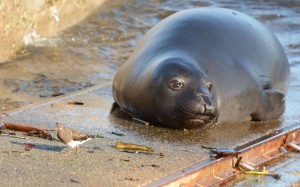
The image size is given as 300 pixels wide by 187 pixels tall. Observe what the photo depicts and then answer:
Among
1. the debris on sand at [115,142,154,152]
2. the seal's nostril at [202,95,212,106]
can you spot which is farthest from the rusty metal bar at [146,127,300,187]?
the seal's nostril at [202,95,212,106]

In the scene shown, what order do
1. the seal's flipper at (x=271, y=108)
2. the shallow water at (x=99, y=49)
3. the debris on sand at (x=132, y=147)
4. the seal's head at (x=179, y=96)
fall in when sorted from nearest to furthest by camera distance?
the debris on sand at (x=132, y=147)
the seal's head at (x=179, y=96)
the seal's flipper at (x=271, y=108)
the shallow water at (x=99, y=49)

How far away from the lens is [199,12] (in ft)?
22.6

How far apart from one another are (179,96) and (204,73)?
34cm

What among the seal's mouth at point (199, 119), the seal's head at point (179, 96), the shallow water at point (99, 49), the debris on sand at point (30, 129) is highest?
the seal's head at point (179, 96)

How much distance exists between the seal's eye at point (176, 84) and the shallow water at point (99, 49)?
100 cm

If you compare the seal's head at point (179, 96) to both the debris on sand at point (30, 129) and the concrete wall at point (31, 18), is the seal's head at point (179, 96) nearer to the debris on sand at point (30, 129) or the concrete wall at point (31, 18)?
the debris on sand at point (30, 129)

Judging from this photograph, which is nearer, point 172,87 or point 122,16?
point 172,87

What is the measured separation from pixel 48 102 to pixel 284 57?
2041 mm

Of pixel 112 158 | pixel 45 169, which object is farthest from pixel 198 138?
pixel 45 169

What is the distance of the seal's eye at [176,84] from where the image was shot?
19.0ft

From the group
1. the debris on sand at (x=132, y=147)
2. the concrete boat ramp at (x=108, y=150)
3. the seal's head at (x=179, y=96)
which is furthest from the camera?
the seal's head at (x=179, y=96)

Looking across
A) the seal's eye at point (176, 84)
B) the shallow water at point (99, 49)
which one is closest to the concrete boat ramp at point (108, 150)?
the seal's eye at point (176, 84)

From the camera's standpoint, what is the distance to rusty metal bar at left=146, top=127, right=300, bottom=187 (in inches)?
181

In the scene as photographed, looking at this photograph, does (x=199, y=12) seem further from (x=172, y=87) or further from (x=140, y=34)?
(x=140, y=34)
